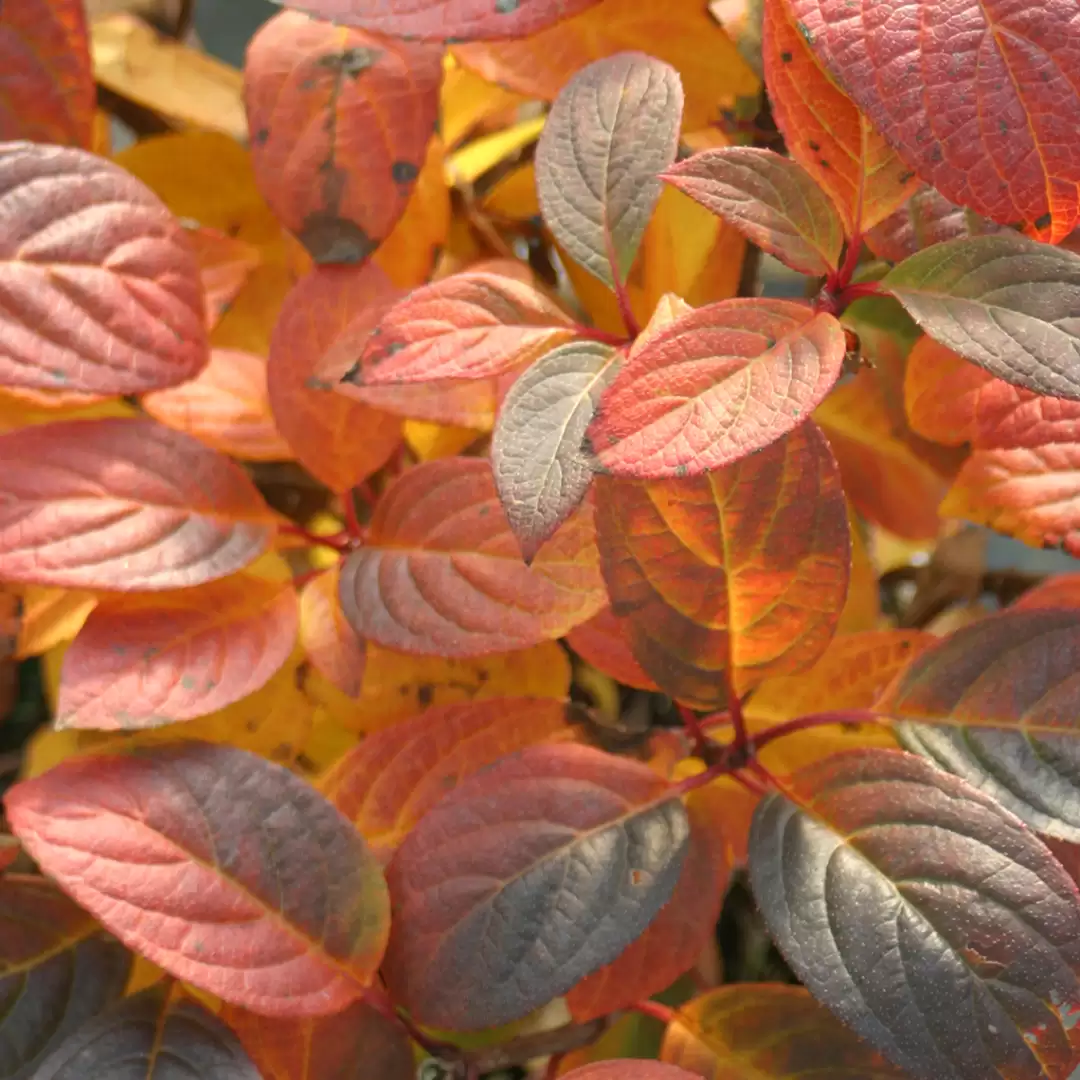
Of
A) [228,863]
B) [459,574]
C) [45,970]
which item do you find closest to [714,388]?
[459,574]

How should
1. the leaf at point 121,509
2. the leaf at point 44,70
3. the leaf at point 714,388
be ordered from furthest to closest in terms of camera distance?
the leaf at point 44,70 < the leaf at point 121,509 < the leaf at point 714,388

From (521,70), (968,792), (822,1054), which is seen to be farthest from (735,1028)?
(521,70)

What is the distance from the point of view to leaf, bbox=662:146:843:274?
36cm

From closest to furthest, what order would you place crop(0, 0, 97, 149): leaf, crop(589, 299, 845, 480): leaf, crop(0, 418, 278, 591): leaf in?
1. crop(589, 299, 845, 480): leaf
2. crop(0, 418, 278, 591): leaf
3. crop(0, 0, 97, 149): leaf

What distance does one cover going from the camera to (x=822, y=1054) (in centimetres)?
43

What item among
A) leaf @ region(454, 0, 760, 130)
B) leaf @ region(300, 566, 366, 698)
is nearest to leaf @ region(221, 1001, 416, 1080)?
leaf @ region(300, 566, 366, 698)

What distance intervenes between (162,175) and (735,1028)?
1.93ft

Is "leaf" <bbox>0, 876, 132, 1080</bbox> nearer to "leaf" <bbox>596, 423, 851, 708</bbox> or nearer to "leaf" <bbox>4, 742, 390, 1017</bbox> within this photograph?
"leaf" <bbox>4, 742, 390, 1017</bbox>

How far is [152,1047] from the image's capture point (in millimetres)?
421

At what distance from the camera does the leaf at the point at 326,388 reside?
49 centimetres

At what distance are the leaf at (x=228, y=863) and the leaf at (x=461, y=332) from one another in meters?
0.17

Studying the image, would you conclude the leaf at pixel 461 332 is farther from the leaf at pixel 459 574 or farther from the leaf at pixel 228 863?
the leaf at pixel 228 863

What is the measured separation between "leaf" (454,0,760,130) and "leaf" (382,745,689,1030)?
349 millimetres

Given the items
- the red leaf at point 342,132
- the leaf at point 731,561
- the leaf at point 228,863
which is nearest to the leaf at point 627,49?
the red leaf at point 342,132
